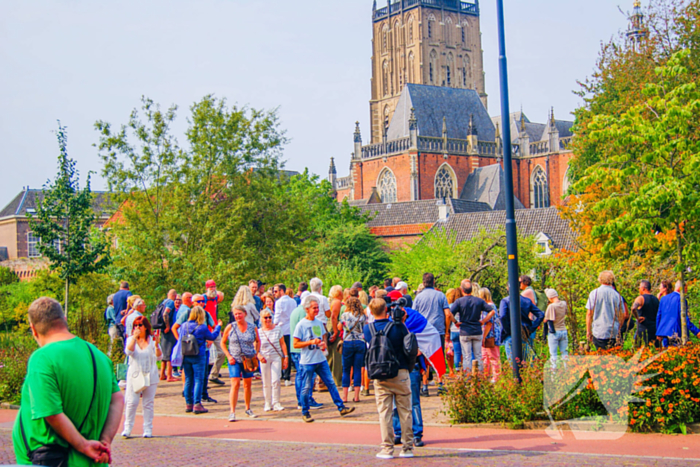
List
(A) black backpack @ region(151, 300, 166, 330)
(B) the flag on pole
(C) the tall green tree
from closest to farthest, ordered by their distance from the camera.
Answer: (B) the flag on pole
(A) black backpack @ region(151, 300, 166, 330)
(C) the tall green tree

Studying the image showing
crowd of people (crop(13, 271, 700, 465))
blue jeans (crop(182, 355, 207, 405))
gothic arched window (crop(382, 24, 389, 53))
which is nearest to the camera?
crowd of people (crop(13, 271, 700, 465))

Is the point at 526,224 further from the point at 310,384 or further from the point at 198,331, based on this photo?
the point at 198,331

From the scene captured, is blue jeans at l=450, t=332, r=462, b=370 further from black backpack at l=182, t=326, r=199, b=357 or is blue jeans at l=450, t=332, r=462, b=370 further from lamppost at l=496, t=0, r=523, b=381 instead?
black backpack at l=182, t=326, r=199, b=357

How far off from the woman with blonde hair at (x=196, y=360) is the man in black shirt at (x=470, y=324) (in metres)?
3.95

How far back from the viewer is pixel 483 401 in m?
9.45

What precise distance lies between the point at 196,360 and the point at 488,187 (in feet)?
203

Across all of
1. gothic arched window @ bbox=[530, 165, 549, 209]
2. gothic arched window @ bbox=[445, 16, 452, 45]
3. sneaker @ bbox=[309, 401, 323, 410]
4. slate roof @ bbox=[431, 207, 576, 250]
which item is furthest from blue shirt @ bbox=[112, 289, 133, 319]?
gothic arched window @ bbox=[445, 16, 452, 45]

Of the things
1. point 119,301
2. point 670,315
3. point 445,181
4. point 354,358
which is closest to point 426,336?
point 354,358

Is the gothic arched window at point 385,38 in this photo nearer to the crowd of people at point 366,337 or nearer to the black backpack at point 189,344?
the crowd of people at point 366,337

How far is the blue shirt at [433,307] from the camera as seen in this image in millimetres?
11352

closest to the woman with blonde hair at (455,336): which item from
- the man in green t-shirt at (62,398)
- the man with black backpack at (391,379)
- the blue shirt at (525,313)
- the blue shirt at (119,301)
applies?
the blue shirt at (525,313)

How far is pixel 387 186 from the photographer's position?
7650 cm

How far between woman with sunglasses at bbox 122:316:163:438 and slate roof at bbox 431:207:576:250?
1239 inches

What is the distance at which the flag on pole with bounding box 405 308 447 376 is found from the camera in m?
9.02
